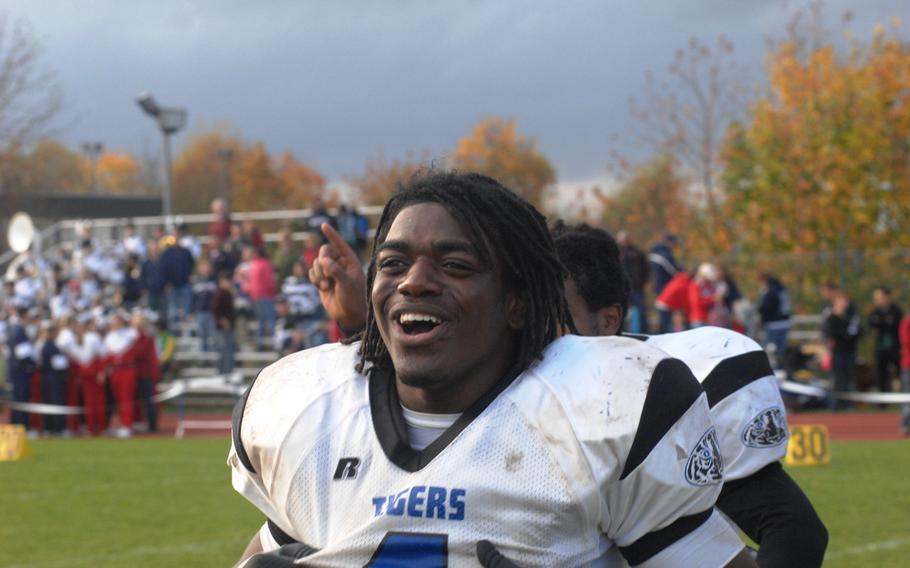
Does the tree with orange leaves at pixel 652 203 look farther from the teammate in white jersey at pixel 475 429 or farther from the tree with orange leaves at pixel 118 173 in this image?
the tree with orange leaves at pixel 118 173

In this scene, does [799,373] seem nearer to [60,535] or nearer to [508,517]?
[60,535]

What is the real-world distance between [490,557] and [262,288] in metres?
18.0

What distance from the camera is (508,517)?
2643 mm

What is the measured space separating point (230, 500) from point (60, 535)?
1817 millimetres

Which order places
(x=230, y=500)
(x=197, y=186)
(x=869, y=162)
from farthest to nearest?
1. (x=197, y=186)
2. (x=869, y=162)
3. (x=230, y=500)

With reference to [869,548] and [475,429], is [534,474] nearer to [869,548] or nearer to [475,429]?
[475,429]

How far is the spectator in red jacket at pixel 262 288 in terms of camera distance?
20203 millimetres

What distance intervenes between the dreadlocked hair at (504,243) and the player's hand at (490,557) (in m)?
0.41

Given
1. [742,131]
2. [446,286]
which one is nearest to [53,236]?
[742,131]

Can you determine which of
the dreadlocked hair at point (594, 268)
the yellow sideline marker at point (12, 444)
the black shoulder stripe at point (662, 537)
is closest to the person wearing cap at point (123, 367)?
the yellow sideline marker at point (12, 444)

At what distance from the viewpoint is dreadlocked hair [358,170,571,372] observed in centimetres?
289

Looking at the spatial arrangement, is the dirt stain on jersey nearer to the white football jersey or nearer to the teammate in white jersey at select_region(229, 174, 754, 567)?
the teammate in white jersey at select_region(229, 174, 754, 567)

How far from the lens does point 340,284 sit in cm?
357

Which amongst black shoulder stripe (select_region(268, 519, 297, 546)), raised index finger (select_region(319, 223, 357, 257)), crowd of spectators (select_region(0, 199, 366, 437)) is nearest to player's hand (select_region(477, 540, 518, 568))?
black shoulder stripe (select_region(268, 519, 297, 546))
